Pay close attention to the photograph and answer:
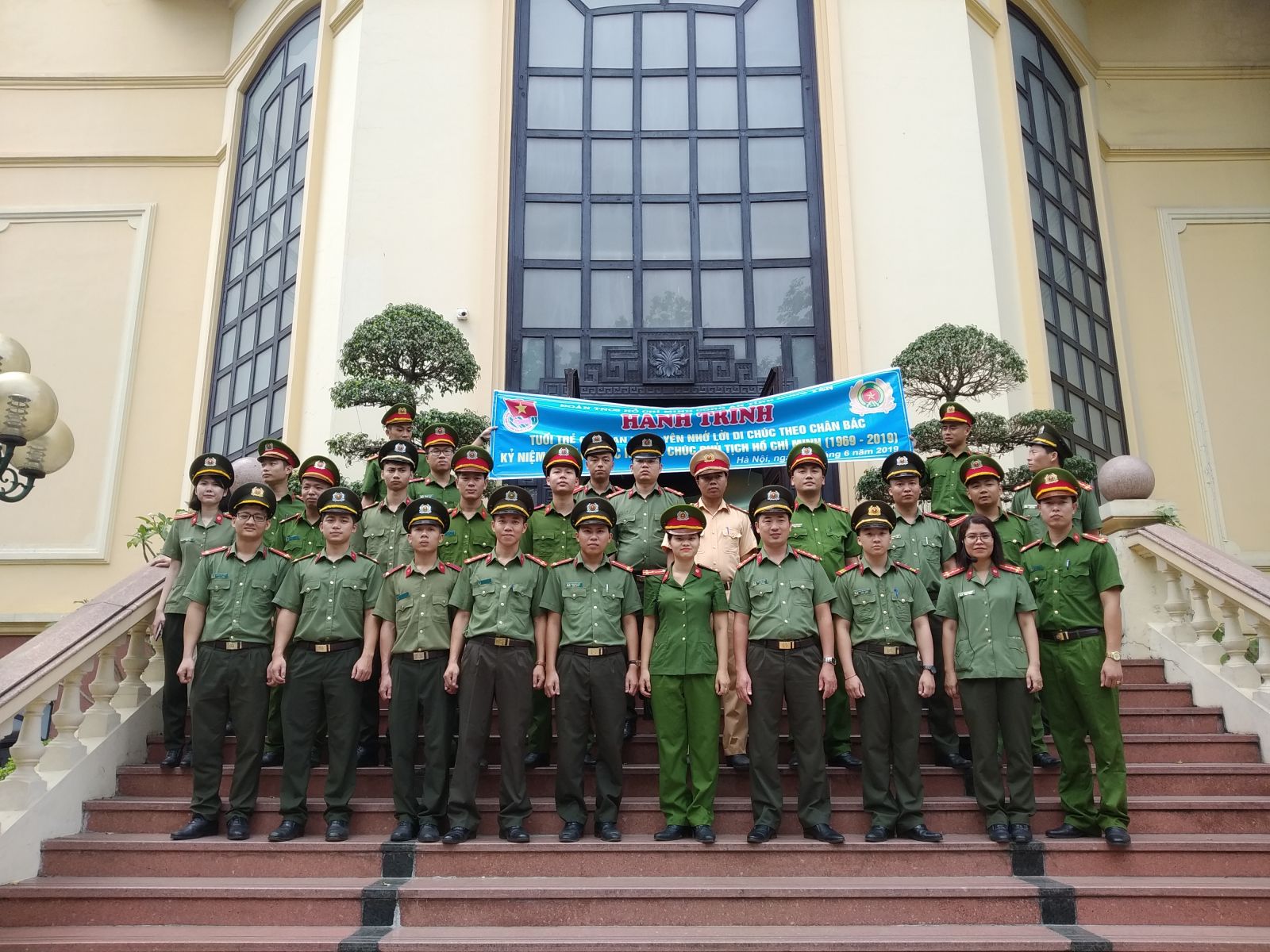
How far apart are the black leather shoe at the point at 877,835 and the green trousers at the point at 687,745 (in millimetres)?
762

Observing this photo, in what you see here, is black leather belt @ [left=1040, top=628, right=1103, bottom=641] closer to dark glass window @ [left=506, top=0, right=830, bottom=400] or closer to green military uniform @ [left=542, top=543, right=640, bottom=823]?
green military uniform @ [left=542, top=543, right=640, bottom=823]

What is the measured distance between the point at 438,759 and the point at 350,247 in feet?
22.4

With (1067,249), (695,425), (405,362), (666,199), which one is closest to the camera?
(405,362)

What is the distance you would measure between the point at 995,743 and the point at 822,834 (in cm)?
100

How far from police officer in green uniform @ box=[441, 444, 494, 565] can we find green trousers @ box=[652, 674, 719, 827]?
59.4 inches

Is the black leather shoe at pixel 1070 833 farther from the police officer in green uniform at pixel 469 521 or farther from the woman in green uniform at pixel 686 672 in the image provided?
the police officer in green uniform at pixel 469 521

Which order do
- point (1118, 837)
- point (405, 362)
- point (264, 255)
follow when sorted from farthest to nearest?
point (264, 255) < point (405, 362) < point (1118, 837)

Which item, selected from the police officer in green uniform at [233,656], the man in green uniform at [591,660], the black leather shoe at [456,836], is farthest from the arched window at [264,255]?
the black leather shoe at [456,836]

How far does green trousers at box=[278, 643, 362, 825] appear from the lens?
523cm

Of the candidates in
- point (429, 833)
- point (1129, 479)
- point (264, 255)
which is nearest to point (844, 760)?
point (429, 833)

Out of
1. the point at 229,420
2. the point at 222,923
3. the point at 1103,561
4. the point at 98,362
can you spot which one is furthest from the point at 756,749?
the point at 98,362

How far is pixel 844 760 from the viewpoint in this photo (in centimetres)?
571

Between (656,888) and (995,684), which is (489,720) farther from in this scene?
(995,684)

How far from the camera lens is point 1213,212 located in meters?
13.0
